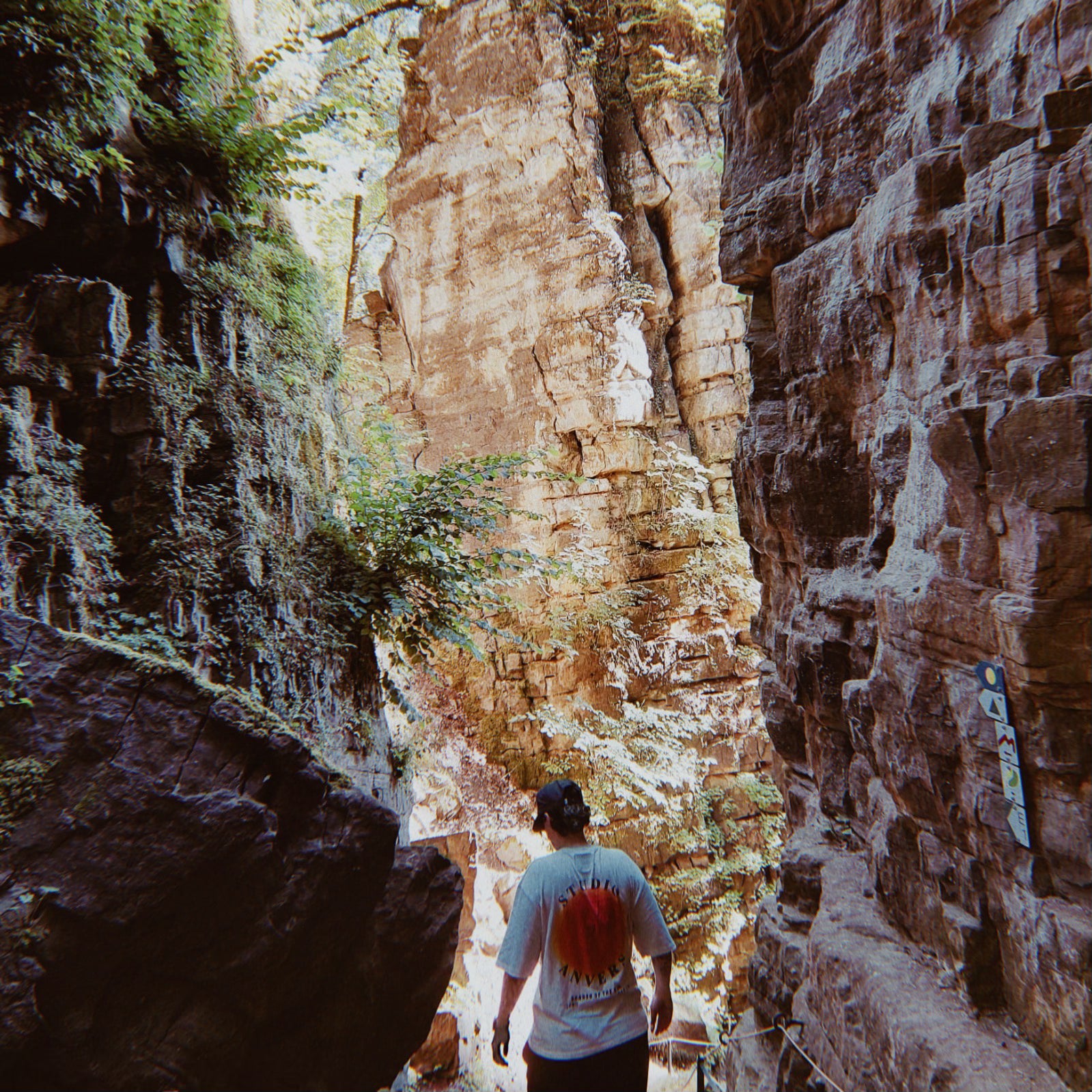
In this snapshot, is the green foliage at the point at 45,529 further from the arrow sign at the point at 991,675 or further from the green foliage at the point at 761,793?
the green foliage at the point at 761,793

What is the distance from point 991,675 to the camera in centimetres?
244

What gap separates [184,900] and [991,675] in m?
3.01

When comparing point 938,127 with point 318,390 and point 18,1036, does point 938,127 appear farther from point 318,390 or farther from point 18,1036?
point 18,1036

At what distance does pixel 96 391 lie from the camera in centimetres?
373

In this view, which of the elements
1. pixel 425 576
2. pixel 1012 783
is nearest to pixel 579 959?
pixel 1012 783

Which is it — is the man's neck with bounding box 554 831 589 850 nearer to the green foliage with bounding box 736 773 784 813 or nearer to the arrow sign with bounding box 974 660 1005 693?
the arrow sign with bounding box 974 660 1005 693

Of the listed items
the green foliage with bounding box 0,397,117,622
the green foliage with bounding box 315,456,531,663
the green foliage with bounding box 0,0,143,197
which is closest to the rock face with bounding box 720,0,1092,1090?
the green foliage with bounding box 315,456,531,663

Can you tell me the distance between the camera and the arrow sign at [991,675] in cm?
240

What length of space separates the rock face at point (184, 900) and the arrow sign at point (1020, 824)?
7.46ft

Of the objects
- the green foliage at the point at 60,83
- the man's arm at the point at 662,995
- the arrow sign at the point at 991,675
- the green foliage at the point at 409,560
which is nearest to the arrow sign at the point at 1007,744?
the arrow sign at the point at 991,675

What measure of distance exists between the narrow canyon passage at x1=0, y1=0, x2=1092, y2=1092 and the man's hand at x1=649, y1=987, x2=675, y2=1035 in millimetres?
502

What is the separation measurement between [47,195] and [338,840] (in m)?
3.59

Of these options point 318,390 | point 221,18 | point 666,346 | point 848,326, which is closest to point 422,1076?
point 318,390

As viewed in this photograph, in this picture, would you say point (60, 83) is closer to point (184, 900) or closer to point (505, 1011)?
point (184, 900)
